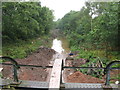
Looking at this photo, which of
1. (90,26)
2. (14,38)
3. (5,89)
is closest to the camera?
(5,89)

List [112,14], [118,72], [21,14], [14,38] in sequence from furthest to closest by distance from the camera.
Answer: [14,38], [21,14], [112,14], [118,72]

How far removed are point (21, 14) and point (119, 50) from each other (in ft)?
27.4

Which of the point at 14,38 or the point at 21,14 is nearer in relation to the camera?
the point at 21,14

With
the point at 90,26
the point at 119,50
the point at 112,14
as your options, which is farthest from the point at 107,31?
the point at 90,26

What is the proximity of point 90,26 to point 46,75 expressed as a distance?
9.92m

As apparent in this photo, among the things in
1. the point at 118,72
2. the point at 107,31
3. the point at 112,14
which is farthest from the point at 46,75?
the point at 112,14

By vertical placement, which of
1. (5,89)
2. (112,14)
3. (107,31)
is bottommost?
(5,89)

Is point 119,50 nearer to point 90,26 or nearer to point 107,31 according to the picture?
point 107,31

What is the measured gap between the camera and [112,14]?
898 cm

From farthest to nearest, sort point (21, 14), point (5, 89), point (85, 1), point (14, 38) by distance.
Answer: point (85, 1), point (14, 38), point (21, 14), point (5, 89)

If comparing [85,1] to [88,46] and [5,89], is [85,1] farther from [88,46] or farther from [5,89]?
[5,89]

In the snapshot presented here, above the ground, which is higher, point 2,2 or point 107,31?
point 2,2

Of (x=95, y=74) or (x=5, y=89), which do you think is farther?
(x=95, y=74)

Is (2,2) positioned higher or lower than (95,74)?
higher
